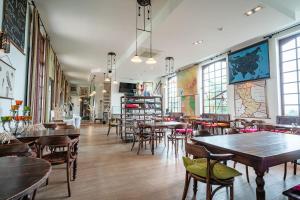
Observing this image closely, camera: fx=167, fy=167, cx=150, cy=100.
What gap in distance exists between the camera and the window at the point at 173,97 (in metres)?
11.2

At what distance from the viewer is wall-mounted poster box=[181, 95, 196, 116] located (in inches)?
375

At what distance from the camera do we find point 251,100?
644cm

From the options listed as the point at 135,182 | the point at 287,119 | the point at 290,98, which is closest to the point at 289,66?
the point at 290,98

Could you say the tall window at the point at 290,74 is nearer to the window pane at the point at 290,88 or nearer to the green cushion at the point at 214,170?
the window pane at the point at 290,88

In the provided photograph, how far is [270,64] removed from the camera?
19.1ft

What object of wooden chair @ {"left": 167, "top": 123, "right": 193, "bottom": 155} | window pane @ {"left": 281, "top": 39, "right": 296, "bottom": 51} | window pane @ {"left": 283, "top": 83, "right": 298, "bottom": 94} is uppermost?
window pane @ {"left": 281, "top": 39, "right": 296, "bottom": 51}

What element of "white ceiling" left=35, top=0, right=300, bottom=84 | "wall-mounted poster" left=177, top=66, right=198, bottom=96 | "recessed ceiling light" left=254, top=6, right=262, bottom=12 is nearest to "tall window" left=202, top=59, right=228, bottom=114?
"wall-mounted poster" left=177, top=66, right=198, bottom=96

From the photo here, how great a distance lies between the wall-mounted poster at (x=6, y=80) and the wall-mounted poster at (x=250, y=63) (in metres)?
7.25

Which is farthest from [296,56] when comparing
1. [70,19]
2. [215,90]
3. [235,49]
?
[70,19]

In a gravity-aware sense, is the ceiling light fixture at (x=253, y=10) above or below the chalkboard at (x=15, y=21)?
above

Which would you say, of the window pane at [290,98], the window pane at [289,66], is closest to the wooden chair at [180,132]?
the window pane at [290,98]

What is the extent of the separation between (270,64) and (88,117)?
55.1 ft

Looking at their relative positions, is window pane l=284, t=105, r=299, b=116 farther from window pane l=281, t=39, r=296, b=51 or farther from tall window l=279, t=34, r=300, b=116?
window pane l=281, t=39, r=296, b=51

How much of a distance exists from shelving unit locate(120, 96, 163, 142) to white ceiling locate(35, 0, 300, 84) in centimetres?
191
